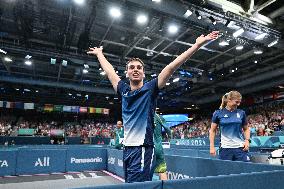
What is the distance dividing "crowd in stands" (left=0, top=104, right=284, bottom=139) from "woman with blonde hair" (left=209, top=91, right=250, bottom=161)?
12.0 meters

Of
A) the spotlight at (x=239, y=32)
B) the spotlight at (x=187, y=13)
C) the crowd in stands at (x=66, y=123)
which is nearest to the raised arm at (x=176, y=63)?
the spotlight at (x=187, y=13)

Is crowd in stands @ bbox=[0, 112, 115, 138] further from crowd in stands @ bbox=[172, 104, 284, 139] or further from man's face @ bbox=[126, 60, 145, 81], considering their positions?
man's face @ bbox=[126, 60, 145, 81]

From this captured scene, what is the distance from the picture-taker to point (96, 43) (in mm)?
16047

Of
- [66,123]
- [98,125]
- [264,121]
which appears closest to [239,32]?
[264,121]

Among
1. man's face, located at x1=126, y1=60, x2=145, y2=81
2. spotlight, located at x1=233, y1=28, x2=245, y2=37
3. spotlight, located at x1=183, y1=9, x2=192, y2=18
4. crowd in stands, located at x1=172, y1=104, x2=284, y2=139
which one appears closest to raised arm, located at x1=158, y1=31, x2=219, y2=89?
man's face, located at x1=126, y1=60, x2=145, y2=81

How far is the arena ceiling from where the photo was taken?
36.4 feet

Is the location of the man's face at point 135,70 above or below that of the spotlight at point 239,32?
below

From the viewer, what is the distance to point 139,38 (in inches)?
582

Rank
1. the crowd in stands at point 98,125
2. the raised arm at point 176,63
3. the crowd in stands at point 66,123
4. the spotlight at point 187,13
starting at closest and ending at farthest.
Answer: the raised arm at point 176,63
the spotlight at point 187,13
the crowd in stands at point 98,125
the crowd in stands at point 66,123

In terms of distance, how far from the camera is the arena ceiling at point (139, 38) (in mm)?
11094

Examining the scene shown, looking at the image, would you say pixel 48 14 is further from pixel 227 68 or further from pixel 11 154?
pixel 227 68

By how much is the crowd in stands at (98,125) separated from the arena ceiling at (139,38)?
2763 millimetres

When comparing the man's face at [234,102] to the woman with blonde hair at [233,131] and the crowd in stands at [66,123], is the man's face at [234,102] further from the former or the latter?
the crowd in stands at [66,123]

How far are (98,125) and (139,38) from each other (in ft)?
69.3
